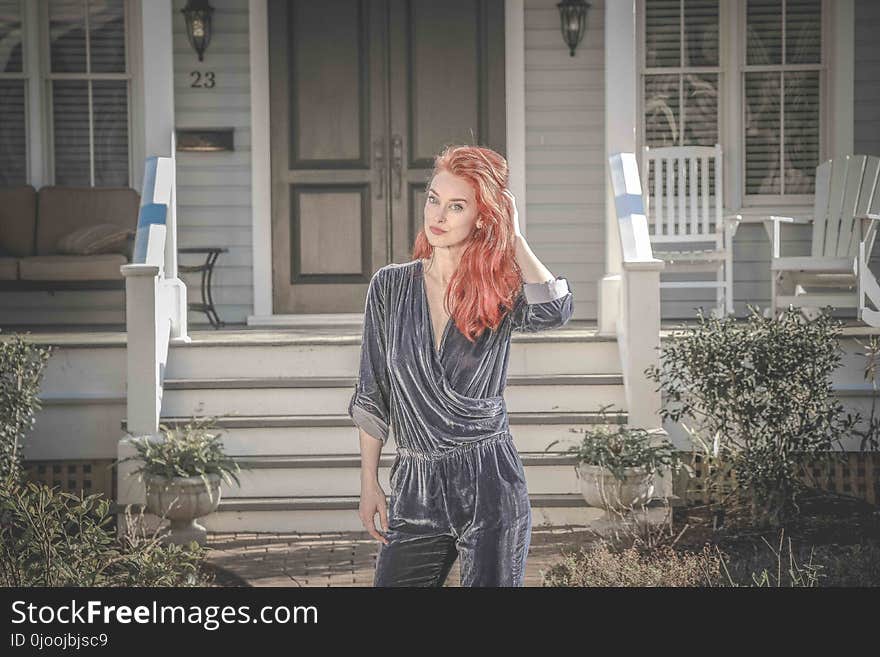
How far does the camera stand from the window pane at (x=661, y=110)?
7.68 meters

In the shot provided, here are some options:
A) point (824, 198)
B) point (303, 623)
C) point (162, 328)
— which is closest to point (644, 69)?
point (824, 198)

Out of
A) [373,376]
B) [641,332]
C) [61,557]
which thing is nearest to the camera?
[373,376]

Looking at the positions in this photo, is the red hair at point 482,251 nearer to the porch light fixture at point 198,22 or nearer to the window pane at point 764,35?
the porch light fixture at point 198,22

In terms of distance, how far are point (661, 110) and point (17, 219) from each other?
151 inches

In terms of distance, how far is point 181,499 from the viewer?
4930 mm

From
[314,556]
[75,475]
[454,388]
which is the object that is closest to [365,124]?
[75,475]

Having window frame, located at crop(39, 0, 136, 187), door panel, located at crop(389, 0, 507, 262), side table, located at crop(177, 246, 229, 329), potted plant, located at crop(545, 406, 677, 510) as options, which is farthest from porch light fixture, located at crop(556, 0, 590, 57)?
potted plant, located at crop(545, 406, 677, 510)

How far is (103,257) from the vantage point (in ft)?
23.2

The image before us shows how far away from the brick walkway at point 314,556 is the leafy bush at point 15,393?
853mm

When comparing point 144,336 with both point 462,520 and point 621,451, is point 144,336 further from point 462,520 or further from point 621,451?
point 462,520

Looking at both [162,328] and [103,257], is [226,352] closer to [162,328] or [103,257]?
[162,328]

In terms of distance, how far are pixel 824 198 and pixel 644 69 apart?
4.43ft

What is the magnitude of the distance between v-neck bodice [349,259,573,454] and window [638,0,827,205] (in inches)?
210

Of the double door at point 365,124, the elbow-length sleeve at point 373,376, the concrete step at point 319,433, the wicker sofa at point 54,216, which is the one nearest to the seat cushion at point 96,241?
the wicker sofa at point 54,216
